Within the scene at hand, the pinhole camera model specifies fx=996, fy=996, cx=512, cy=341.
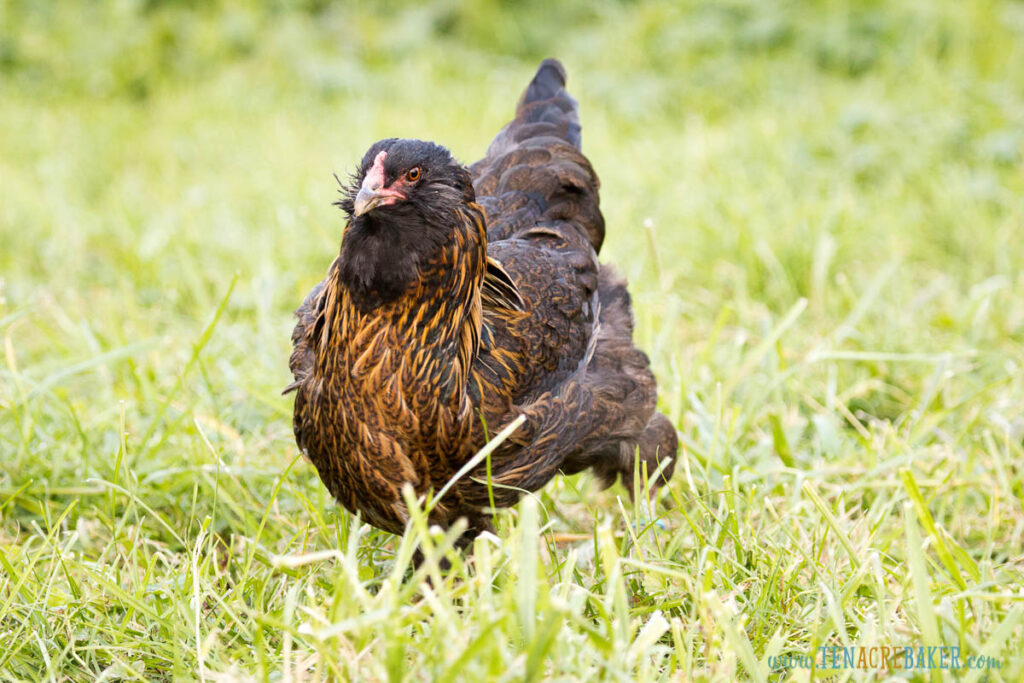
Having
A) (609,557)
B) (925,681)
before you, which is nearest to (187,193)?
(609,557)

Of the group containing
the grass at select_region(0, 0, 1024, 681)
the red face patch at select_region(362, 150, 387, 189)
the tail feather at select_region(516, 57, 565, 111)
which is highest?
the tail feather at select_region(516, 57, 565, 111)

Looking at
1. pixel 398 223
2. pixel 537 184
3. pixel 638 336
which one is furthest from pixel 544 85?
pixel 398 223

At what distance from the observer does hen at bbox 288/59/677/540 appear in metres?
2.35

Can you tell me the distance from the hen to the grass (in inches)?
9.4

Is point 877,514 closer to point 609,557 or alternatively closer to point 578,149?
point 609,557

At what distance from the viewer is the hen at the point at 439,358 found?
2.35 meters

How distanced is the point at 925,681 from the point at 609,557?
2.19 ft

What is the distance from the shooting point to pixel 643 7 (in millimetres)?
8242


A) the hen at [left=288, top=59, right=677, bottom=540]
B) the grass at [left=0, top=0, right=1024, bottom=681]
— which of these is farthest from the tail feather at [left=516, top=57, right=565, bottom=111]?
the hen at [left=288, top=59, right=677, bottom=540]

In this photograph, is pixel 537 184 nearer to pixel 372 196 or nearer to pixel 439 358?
pixel 439 358

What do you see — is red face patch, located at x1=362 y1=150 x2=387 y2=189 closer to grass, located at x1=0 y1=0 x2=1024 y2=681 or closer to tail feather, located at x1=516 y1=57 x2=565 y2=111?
grass, located at x1=0 y1=0 x2=1024 y2=681

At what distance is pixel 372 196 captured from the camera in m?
2.22

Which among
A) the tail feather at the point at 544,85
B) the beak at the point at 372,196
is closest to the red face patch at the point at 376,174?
the beak at the point at 372,196

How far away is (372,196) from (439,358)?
0.45 metres
